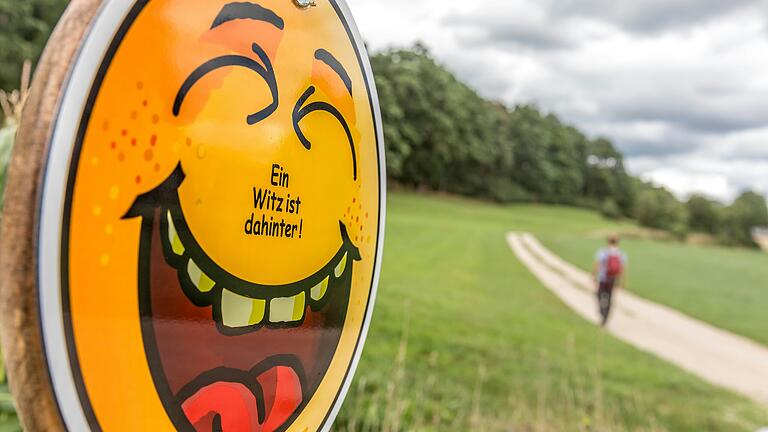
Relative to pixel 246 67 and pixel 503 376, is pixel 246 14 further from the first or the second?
pixel 503 376

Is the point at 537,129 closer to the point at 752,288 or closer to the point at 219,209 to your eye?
the point at 752,288

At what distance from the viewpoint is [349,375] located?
1232 millimetres

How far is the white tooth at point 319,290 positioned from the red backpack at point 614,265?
10.5 meters

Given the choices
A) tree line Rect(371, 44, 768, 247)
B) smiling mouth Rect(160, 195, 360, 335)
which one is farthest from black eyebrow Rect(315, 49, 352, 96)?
tree line Rect(371, 44, 768, 247)

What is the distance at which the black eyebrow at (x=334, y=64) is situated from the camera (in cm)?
111

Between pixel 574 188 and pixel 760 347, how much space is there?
57082mm

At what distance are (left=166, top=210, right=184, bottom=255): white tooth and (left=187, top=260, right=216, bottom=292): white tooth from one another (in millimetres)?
27

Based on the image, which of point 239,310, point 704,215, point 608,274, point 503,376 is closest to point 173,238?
point 239,310

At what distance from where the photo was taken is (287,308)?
1.04m

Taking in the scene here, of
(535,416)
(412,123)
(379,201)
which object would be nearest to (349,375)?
(379,201)

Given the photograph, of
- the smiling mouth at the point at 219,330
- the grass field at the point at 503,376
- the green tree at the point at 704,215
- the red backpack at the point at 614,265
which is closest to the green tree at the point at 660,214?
the green tree at the point at 704,215

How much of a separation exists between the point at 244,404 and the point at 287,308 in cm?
17

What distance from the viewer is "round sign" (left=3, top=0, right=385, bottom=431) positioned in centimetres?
69

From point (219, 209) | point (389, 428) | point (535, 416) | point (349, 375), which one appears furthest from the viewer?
point (535, 416)
